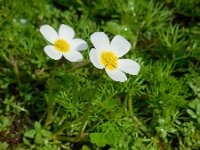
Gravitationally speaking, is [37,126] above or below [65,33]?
below

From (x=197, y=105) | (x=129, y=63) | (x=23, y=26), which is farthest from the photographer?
(x=23, y=26)

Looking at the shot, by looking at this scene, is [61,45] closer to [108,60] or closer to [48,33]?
[48,33]

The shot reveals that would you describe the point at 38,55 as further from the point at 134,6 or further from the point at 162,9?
the point at 162,9

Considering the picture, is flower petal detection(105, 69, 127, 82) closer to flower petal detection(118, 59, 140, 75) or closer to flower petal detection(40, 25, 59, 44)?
flower petal detection(118, 59, 140, 75)

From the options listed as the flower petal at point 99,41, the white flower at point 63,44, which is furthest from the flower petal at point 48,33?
the flower petal at point 99,41

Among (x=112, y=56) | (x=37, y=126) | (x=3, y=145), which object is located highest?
(x=112, y=56)

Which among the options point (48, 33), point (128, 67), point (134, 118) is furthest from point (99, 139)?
point (48, 33)

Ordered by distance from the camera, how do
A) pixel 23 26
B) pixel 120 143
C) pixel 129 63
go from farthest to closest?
1. pixel 23 26
2. pixel 120 143
3. pixel 129 63

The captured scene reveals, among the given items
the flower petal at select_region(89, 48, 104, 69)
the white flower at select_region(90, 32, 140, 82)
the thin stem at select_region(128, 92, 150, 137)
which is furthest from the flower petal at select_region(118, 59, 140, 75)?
the thin stem at select_region(128, 92, 150, 137)

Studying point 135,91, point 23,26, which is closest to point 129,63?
point 135,91
